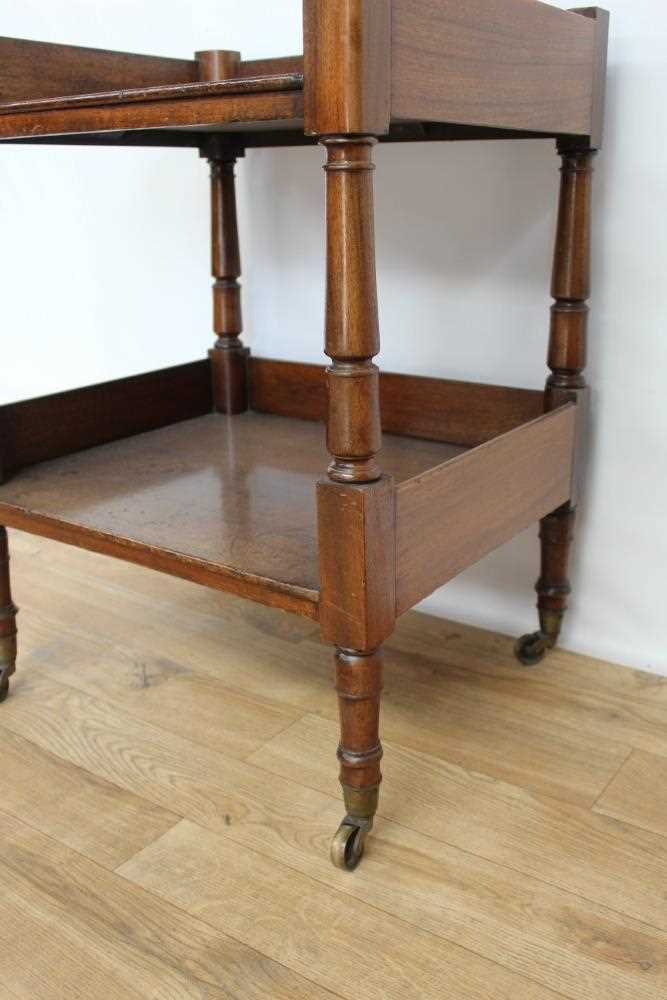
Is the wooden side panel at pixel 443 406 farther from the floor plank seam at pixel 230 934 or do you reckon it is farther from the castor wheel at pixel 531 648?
the floor plank seam at pixel 230 934

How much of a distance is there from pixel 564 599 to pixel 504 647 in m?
0.13

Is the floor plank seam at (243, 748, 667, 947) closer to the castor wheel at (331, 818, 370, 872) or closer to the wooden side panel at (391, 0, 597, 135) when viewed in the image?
the castor wheel at (331, 818, 370, 872)

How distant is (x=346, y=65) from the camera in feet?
2.71

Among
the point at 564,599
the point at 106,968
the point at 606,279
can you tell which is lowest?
the point at 106,968

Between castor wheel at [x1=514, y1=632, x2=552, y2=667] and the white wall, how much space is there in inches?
3.0

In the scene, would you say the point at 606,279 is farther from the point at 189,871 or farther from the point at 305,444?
the point at 189,871

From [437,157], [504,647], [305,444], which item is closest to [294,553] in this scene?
[305,444]

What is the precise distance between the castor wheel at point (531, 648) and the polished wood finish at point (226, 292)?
584 mm

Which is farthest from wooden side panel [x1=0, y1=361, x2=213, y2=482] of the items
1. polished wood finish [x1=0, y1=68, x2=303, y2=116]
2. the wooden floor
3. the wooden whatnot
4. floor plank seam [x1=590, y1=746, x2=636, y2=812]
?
floor plank seam [x1=590, y1=746, x2=636, y2=812]

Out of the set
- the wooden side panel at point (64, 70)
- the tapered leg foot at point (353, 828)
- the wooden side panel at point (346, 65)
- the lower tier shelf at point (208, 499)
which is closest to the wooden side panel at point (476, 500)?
the lower tier shelf at point (208, 499)

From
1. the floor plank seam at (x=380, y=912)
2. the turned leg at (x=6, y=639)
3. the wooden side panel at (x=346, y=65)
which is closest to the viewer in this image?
the wooden side panel at (x=346, y=65)

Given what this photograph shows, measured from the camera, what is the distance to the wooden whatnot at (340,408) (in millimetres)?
891

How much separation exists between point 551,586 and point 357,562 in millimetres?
578

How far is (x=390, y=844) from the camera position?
1119 mm
